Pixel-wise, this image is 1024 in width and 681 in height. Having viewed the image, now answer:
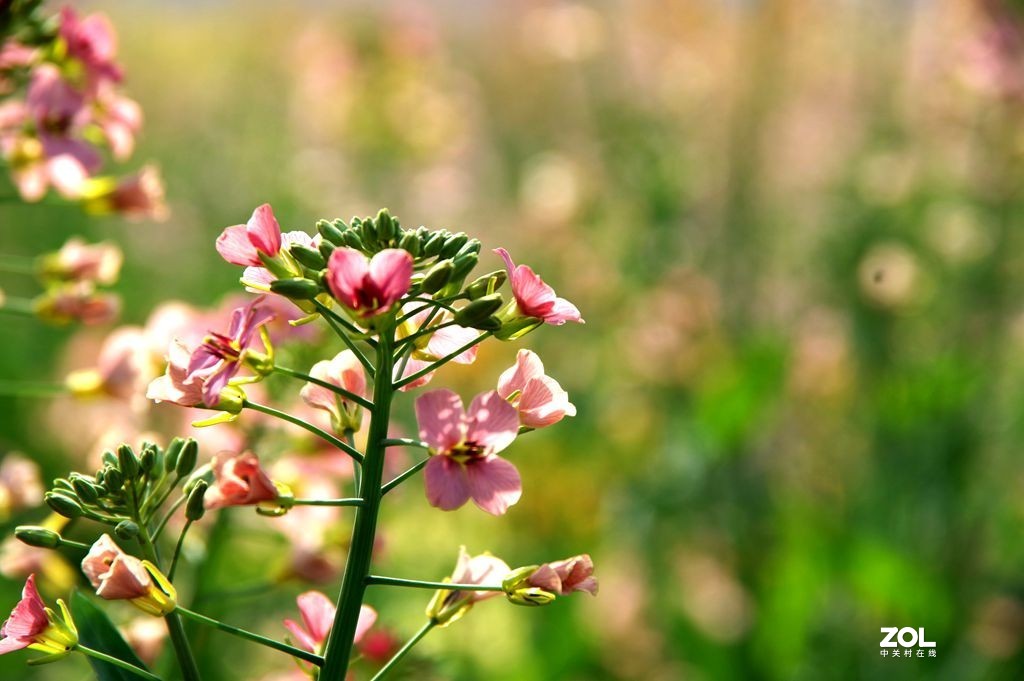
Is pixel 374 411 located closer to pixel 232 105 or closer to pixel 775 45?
pixel 775 45

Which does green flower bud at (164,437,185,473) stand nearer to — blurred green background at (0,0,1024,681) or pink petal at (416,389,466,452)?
pink petal at (416,389,466,452)

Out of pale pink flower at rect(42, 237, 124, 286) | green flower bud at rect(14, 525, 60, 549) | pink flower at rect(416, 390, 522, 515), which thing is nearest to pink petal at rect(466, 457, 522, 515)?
pink flower at rect(416, 390, 522, 515)

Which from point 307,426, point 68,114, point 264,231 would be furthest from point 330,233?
point 68,114

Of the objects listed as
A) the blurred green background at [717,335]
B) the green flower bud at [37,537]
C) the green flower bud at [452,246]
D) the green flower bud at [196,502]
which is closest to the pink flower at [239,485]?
the green flower bud at [196,502]

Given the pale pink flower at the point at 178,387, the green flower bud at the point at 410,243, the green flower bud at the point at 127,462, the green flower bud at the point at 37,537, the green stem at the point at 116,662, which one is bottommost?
the green stem at the point at 116,662

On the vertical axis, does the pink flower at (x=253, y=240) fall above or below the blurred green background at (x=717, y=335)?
below

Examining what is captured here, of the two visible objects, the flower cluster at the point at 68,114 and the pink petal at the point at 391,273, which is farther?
the flower cluster at the point at 68,114

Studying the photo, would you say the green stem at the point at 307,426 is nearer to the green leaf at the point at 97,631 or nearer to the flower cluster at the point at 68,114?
the green leaf at the point at 97,631
